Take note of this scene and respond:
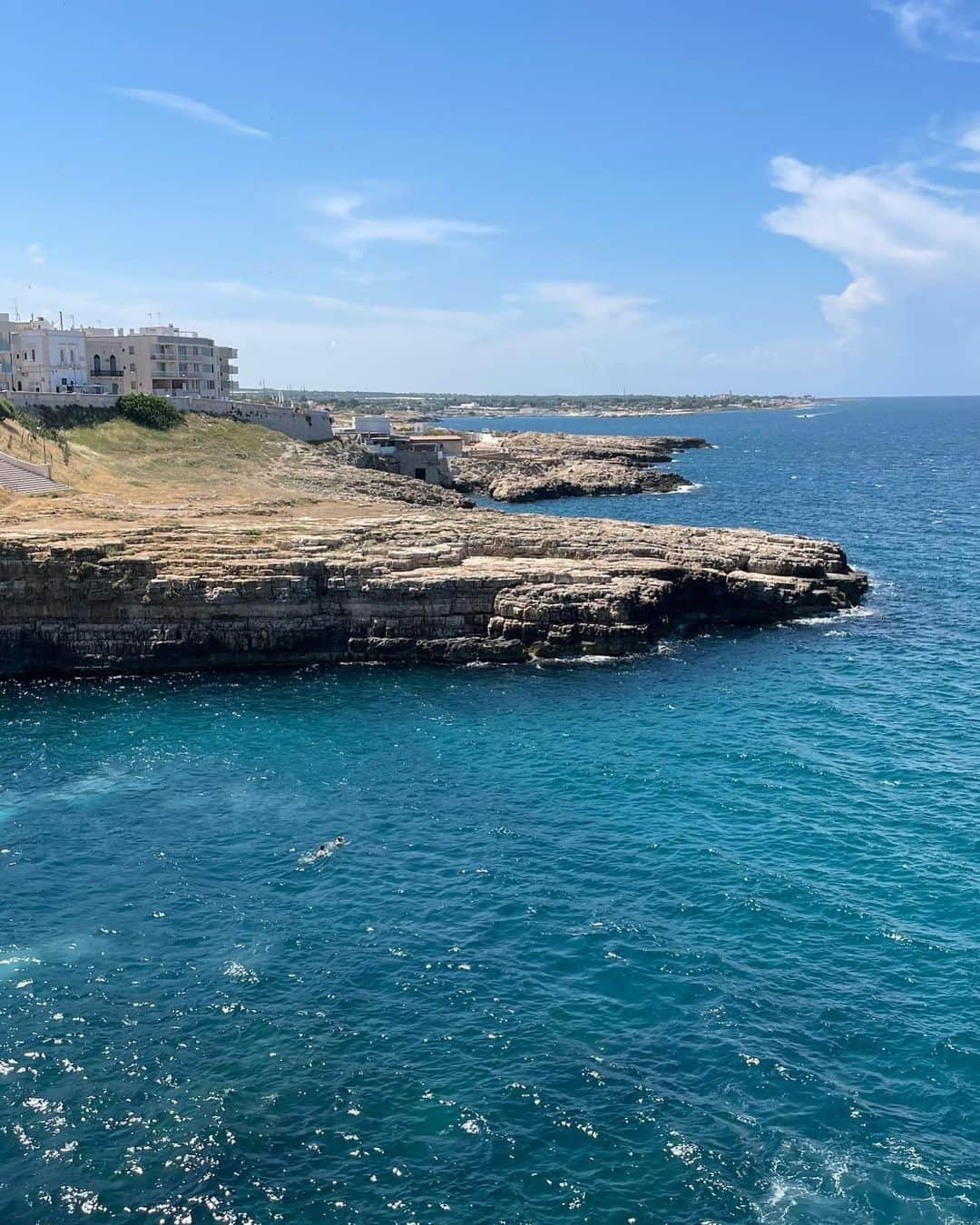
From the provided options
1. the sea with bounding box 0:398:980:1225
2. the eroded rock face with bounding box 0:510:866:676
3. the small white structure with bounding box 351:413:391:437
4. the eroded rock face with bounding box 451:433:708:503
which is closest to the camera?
the sea with bounding box 0:398:980:1225

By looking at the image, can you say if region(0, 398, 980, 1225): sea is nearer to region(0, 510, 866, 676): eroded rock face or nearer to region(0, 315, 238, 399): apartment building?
region(0, 510, 866, 676): eroded rock face

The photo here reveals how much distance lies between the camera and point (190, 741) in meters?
49.4

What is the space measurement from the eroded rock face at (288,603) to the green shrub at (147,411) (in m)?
52.1

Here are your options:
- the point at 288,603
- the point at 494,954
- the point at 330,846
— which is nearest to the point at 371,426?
the point at 288,603

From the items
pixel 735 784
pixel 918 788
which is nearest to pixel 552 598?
pixel 735 784

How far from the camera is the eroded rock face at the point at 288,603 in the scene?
6100cm

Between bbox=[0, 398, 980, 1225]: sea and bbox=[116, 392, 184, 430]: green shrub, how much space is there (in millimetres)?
64110

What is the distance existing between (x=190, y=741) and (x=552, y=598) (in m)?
23.2

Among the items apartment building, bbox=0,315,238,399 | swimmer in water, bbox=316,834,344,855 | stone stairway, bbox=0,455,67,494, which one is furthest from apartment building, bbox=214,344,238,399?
swimmer in water, bbox=316,834,344,855

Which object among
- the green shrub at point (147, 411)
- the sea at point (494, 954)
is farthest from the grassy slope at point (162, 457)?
the sea at point (494, 954)

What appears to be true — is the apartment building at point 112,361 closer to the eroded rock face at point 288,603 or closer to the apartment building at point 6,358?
the apartment building at point 6,358

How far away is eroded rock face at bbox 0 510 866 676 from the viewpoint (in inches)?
2402

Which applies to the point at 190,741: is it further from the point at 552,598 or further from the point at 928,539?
the point at 928,539

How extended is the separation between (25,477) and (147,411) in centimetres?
3389
